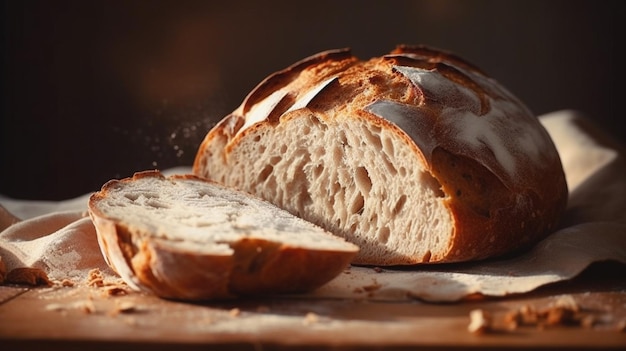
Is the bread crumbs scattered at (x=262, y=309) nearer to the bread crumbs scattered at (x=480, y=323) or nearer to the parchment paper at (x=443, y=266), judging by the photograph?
the parchment paper at (x=443, y=266)

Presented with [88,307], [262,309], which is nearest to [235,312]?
[262,309]

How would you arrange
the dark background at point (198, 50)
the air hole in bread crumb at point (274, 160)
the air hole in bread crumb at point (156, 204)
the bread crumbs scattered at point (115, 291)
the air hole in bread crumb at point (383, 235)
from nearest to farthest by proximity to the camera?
the bread crumbs scattered at point (115, 291) < the air hole in bread crumb at point (156, 204) < the air hole in bread crumb at point (383, 235) < the air hole in bread crumb at point (274, 160) < the dark background at point (198, 50)

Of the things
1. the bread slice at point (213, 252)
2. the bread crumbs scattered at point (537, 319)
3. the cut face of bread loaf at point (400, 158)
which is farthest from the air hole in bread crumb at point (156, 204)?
the bread crumbs scattered at point (537, 319)

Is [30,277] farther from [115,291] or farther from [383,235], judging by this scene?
[383,235]

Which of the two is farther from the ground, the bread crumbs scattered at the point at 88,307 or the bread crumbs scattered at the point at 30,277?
the bread crumbs scattered at the point at 88,307

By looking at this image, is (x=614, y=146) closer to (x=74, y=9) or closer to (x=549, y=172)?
(x=549, y=172)

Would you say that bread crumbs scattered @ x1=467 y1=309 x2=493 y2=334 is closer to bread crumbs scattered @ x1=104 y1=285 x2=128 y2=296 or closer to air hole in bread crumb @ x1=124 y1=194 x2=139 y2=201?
bread crumbs scattered @ x1=104 y1=285 x2=128 y2=296

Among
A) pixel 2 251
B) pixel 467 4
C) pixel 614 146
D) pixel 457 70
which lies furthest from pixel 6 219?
pixel 467 4

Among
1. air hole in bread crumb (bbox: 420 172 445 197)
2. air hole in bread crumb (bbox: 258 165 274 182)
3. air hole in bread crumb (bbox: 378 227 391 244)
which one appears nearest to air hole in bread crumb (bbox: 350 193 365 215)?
air hole in bread crumb (bbox: 378 227 391 244)
